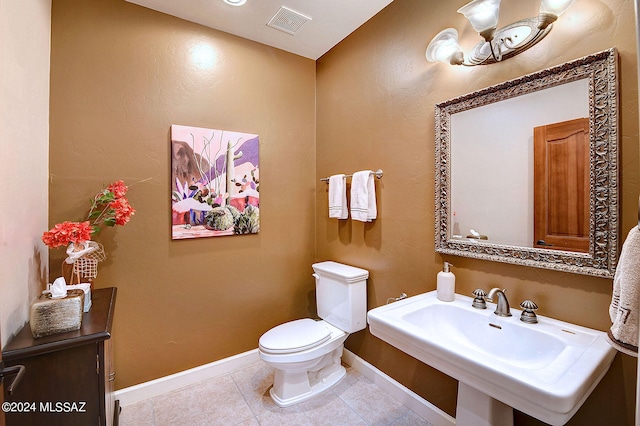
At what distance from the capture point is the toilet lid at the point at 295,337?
1.77 meters

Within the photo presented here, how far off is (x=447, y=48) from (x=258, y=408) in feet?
7.84

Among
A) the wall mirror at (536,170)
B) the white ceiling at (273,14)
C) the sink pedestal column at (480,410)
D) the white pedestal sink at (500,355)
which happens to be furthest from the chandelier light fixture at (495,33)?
the sink pedestal column at (480,410)

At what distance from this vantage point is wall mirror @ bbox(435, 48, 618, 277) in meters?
1.09

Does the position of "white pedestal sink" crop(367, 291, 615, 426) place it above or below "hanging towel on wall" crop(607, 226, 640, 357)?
below

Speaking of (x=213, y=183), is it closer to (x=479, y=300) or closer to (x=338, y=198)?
(x=338, y=198)

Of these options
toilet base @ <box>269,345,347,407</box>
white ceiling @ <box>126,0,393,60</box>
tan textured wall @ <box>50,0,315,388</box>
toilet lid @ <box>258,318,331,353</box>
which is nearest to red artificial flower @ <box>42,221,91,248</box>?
tan textured wall @ <box>50,0,315,388</box>

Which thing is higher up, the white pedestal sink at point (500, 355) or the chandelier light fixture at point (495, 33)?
the chandelier light fixture at point (495, 33)

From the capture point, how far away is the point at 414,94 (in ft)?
5.87

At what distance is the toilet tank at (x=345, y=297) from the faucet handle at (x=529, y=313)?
1004 mm

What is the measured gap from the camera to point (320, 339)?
188cm

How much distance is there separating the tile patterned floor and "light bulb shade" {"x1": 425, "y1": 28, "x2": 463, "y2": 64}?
6.76 feet

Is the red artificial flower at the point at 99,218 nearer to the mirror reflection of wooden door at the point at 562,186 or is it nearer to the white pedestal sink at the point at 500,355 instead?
the white pedestal sink at the point at 500,355

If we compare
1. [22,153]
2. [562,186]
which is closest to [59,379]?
[22,153]

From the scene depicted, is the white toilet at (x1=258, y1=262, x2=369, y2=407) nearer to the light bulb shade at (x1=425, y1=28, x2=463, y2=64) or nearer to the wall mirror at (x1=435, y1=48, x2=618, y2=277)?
the wall mirror at (x1=435, y1=48, x2=618, y2=277)
